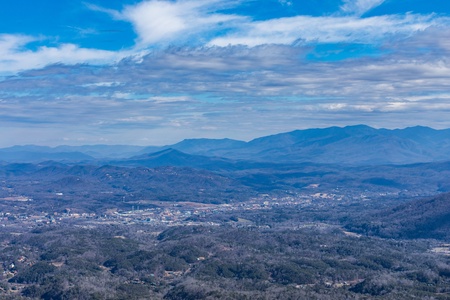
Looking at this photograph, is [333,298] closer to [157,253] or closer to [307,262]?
[307,262]

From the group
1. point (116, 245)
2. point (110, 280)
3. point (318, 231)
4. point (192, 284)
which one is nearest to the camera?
point (192, 284)

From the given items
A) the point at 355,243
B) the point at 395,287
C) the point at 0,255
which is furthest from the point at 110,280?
the point at 355,243

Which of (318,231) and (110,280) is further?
(318,231)

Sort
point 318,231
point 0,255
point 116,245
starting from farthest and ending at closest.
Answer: point 318,231 → point 116,245 → point 0,255

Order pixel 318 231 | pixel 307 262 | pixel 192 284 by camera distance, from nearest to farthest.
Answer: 1. pixel 192 284
2. pixel 307 262
3. pixel 318 231

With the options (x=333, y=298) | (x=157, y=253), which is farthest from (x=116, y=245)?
(x=333, y=298)

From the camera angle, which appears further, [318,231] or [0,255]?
[318,231]

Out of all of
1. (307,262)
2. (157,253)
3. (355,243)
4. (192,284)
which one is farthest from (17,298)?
(355,243)

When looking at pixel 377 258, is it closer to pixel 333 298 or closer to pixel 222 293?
pixel 333 298

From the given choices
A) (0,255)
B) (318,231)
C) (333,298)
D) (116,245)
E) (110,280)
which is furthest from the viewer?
(318,231)
